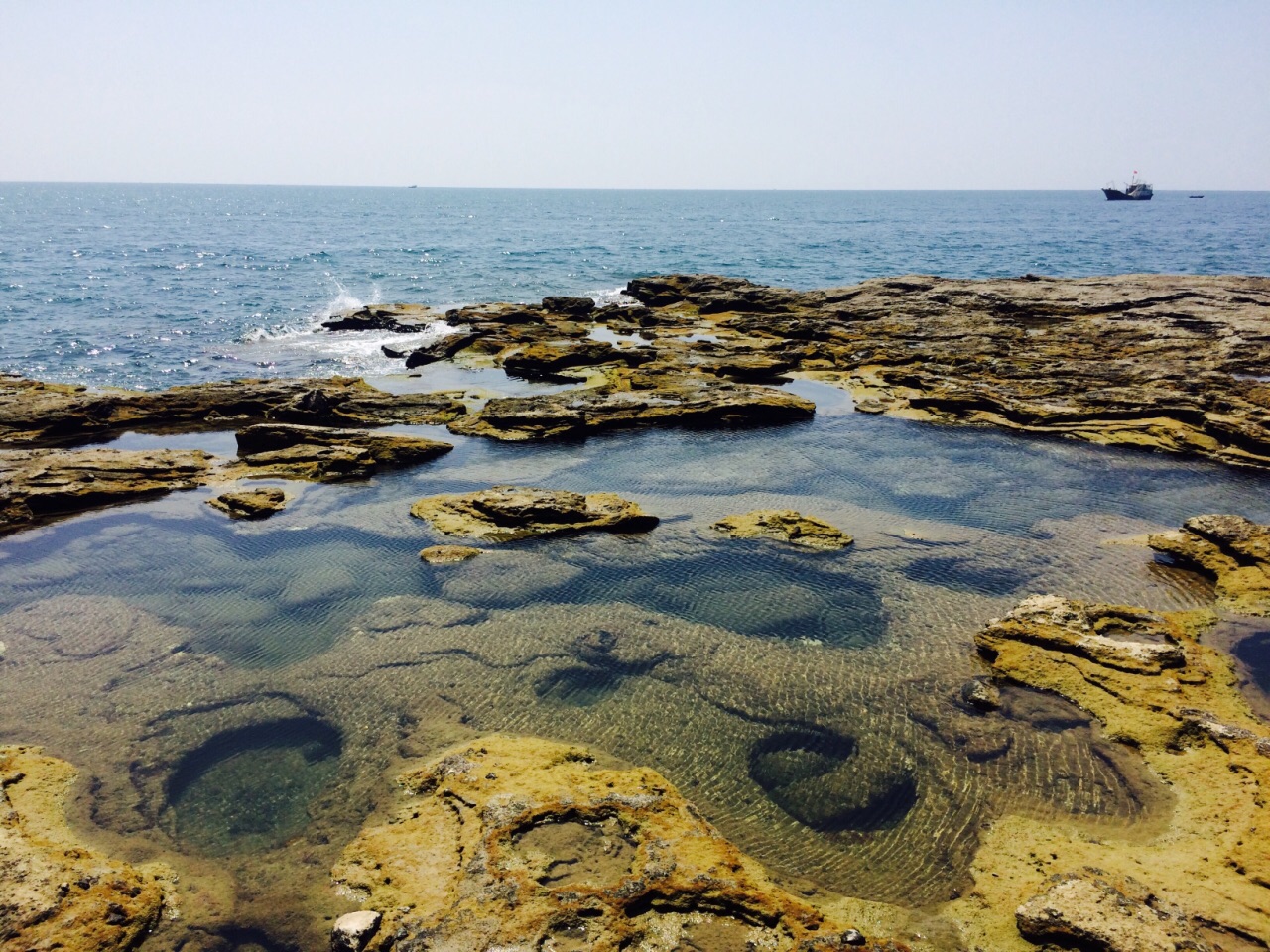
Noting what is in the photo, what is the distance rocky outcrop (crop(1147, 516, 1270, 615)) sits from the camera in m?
11.1

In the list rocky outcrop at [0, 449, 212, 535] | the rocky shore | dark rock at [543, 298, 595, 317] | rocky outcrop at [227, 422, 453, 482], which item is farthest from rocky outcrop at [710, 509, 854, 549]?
dark rock at [543, 298, 595, 317]

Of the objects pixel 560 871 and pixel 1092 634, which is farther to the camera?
pixel 1092 634

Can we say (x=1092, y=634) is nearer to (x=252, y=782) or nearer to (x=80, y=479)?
(x=252, y=782)

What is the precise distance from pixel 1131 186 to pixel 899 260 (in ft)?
576

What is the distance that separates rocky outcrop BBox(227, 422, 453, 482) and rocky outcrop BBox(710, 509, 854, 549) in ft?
28.9

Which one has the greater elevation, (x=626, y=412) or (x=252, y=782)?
(x=626, y=412)

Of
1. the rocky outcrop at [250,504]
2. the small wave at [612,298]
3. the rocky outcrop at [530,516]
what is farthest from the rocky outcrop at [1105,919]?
the small wave at [612,298]

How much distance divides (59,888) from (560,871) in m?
4.45

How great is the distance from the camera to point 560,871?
255 inches

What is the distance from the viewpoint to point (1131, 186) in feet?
643

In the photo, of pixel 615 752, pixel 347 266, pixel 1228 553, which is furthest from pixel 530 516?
pixel 347 266

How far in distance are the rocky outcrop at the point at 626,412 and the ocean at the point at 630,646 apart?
74 cm

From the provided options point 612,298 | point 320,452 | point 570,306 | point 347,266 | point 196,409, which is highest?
point 347,266

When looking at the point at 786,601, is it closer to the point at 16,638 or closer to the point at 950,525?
the point at 950,525
